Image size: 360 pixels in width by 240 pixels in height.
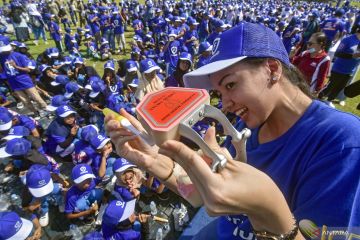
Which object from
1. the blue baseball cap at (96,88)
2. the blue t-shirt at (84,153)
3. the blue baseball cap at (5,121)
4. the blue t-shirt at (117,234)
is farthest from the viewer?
the blue baseball cap at (96,88)

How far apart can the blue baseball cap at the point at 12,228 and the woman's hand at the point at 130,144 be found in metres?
2.81

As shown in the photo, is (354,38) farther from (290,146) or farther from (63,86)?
(63,86)

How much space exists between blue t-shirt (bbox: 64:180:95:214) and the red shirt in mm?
5353

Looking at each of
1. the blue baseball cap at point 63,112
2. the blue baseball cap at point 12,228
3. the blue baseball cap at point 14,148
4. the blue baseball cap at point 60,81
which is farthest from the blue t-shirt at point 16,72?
the blue baseball cap at point 12,228

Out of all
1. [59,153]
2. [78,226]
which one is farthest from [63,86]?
[78,226]

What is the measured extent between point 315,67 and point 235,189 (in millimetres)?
6054

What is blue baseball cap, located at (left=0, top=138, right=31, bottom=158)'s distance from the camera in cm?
452

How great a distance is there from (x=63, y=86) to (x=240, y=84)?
27.3 feet

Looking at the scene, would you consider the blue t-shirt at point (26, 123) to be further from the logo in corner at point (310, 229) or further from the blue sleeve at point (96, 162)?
the logo in corner at point (310, 229)

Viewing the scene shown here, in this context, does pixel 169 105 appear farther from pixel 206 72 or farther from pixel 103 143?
pixel 103 143

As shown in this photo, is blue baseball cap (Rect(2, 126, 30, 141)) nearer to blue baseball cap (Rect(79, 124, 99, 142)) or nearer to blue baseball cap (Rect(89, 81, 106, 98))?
blue baseball cap (Rect(79, 124, 99, 142))

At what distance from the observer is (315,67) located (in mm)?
5738

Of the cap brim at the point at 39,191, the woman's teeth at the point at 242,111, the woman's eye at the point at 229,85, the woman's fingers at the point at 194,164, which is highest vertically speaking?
the woman's eye at the point at 229,85

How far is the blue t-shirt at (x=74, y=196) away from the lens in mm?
4133
